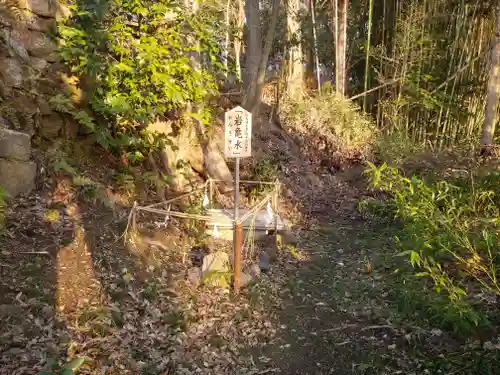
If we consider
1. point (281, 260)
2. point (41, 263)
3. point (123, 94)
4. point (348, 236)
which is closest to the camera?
point (41, 263)

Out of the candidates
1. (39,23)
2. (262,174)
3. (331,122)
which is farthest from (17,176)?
(331,122)

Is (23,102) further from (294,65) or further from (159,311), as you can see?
(294,65)

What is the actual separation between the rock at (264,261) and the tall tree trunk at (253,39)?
3905 millimetres

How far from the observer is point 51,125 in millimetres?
5348

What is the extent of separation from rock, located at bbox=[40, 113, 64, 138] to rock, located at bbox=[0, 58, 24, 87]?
0.48 m

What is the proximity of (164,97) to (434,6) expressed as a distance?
359 inches

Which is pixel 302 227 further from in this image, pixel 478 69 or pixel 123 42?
pixel 478 69

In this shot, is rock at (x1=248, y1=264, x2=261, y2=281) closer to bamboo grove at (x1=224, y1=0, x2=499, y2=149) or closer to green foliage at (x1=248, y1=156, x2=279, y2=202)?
green foliage at (x1=248, y1=156, x2=279, y2=202)

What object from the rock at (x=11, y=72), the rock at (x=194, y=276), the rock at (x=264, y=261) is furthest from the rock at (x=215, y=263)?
the rock at (x=11, y=72)

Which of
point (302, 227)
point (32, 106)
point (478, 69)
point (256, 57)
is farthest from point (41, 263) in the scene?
point (478, 69)

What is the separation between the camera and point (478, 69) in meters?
11.5

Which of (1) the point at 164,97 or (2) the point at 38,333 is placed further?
(1) the point at 164,97

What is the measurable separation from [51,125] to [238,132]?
2.30m

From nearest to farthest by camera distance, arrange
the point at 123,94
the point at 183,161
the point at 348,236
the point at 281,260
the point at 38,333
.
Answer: the point at 38,333 → the point at 123,94 → the point at 281,260 → the point at 183,161 → the point at 348,236
